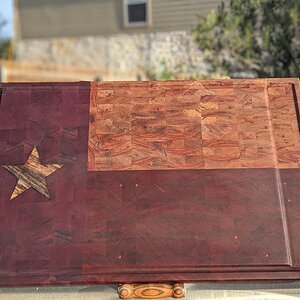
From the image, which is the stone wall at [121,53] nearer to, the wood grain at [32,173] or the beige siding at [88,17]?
the beige siding at [88,17]

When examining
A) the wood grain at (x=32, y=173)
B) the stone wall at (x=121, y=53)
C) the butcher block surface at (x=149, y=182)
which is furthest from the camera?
the stone wall at (x=121, y=53)

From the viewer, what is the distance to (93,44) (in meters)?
17.3

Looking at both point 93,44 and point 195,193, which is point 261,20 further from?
point 93,44

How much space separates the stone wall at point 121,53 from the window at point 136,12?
56 cm

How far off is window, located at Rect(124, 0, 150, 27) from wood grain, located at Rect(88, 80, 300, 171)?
32.9 feet

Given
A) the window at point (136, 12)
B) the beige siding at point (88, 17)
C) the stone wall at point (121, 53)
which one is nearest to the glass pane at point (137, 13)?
the window at point (136, 12)

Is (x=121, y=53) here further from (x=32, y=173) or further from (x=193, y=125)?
(x=32, y=173)

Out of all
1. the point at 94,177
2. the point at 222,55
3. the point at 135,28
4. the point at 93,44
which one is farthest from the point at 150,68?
the point at 94,177

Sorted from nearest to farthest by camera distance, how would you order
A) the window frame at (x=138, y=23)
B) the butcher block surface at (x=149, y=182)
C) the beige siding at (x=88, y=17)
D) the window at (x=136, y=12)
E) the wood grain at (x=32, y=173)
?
the butcher block surface at (x=149, y=182) → the wood grain at (x=32, y=173) → the beige siding at (x=88, y=17) → the window frame at (x=138, y=23) → the window at (x=136, y=12)

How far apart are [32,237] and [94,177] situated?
1.40 metres

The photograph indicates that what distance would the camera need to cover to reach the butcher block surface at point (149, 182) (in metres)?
5.81

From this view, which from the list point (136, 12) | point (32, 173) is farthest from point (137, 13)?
point (32, 173)

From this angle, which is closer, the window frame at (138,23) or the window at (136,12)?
the window frame at (138,23)

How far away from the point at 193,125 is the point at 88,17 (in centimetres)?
1188
